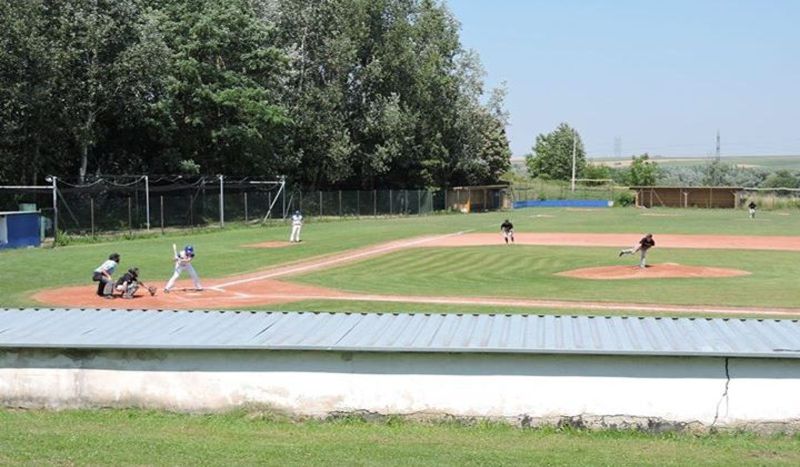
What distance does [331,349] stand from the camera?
927 cm

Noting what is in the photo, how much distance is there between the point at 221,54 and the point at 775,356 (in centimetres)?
6158

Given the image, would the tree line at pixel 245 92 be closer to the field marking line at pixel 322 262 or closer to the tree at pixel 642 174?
the field marking line at pixel 322 262

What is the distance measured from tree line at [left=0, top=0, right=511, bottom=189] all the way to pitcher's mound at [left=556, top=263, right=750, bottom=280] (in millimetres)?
31990

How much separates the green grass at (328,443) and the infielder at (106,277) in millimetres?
13845

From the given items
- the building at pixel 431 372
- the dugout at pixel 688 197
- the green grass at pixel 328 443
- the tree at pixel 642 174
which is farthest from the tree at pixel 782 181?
the green grass at pixel 328 443

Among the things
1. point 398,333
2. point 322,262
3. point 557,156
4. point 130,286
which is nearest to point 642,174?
point 557,156

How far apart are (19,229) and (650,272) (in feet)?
89.5

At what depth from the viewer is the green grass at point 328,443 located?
7.78 meters

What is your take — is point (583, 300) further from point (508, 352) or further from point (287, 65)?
point (287, 65)

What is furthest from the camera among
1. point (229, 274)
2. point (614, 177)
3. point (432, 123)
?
point (614, 177)

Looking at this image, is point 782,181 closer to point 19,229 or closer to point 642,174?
point 642,174

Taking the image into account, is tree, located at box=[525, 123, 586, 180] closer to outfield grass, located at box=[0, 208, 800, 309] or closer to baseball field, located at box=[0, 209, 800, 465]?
baseball field, located at box=[0, 209, 800, 465]

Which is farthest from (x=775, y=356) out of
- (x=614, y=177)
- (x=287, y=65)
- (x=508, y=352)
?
(x=614, y=177)

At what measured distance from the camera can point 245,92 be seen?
6397cm
